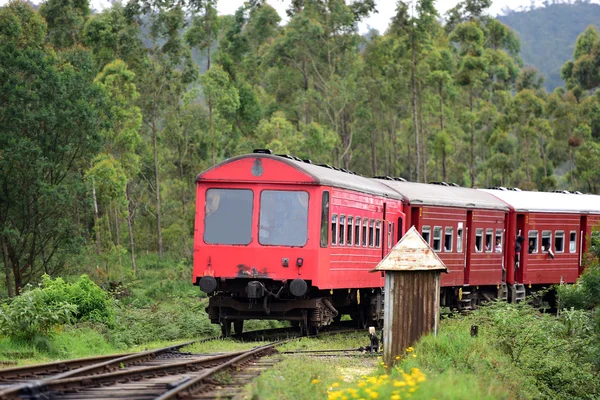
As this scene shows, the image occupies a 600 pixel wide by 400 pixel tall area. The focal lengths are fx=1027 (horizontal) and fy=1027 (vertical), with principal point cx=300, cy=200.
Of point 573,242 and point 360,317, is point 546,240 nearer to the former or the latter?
point 573,242

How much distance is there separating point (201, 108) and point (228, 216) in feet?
142

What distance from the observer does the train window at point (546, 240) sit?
30594 mm

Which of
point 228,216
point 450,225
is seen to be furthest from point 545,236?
point 228,216

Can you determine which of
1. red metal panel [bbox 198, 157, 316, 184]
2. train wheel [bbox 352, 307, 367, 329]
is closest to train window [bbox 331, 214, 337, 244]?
red metal panel [bbox 198, 157, 316, 184]

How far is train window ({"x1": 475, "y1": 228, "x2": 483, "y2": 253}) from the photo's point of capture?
2842cm

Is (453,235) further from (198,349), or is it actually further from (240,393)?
(240,393)

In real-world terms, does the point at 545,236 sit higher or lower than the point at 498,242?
higher

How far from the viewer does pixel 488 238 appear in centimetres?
2916

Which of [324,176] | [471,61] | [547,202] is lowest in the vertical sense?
[324,176]

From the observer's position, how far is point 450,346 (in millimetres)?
14633

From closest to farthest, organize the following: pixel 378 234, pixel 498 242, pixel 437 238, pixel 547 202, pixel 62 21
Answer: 1. pixel 378 234
2. pixel 437 238
3. pixel 498 242
4. pixel 547 202
5. pixel 62 21

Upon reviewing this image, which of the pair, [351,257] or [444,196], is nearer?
[351,257]

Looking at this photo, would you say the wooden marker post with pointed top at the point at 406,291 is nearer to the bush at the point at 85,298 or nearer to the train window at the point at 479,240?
the bush at the point at 85,298

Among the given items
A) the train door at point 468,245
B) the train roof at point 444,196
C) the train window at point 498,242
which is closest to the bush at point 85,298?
the train roof at point 444,196
